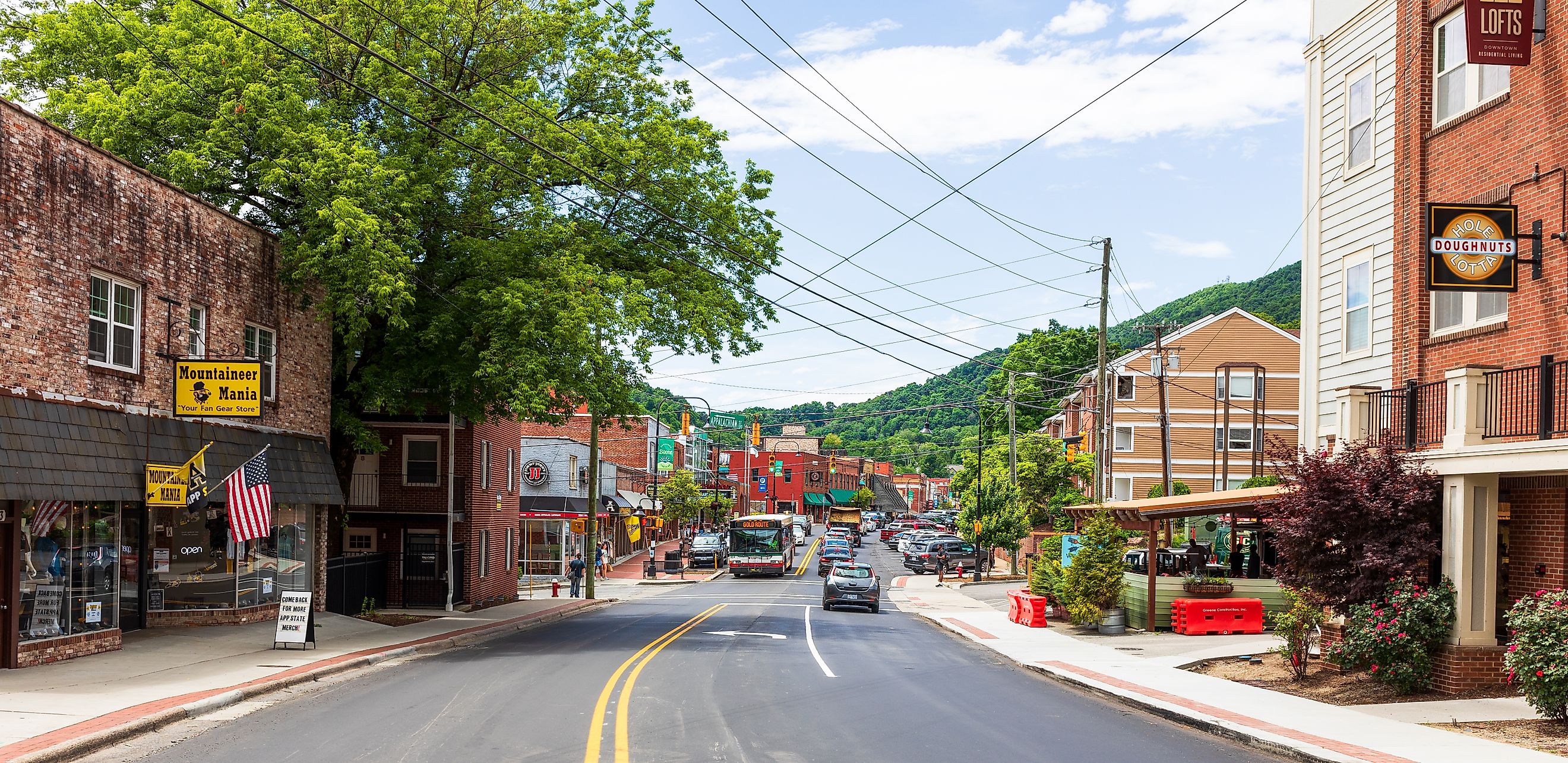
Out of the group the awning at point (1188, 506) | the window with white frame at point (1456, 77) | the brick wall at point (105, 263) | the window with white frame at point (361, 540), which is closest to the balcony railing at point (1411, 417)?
the awning at point (1188, 506)

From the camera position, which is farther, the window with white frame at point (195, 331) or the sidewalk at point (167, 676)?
the window with white frame at point (195, 331)

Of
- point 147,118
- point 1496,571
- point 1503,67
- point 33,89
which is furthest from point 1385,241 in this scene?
point 33,89

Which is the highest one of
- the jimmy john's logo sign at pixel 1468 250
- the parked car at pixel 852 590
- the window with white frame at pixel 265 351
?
the jimmy john's logo sign at pixel 1468 250

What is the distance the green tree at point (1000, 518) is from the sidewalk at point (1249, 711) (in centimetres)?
2687

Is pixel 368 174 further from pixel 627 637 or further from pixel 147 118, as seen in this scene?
pixel 627 637

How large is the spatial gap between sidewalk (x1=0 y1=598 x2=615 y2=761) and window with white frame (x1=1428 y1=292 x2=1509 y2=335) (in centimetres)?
1831

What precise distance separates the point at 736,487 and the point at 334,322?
297 ft

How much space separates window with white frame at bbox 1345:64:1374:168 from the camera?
21.0m

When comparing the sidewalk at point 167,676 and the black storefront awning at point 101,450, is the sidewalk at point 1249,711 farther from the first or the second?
the black storefront awning at point 101,450

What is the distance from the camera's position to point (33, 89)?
91.5 ft

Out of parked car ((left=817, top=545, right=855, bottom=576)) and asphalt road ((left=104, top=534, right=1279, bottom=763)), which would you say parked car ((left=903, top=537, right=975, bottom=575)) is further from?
asphalt road ((left=104, top=534, right=1279, bottom=763))

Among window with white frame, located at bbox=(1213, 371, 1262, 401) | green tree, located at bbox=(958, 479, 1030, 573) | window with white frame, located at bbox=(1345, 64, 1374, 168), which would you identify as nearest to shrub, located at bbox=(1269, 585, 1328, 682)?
window with white frame, located at bbox=(1345, 64, 1374, 168)

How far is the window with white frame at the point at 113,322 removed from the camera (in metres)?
19.8

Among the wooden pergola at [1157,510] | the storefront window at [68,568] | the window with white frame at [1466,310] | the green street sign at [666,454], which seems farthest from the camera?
the green street sign at [666,454]
